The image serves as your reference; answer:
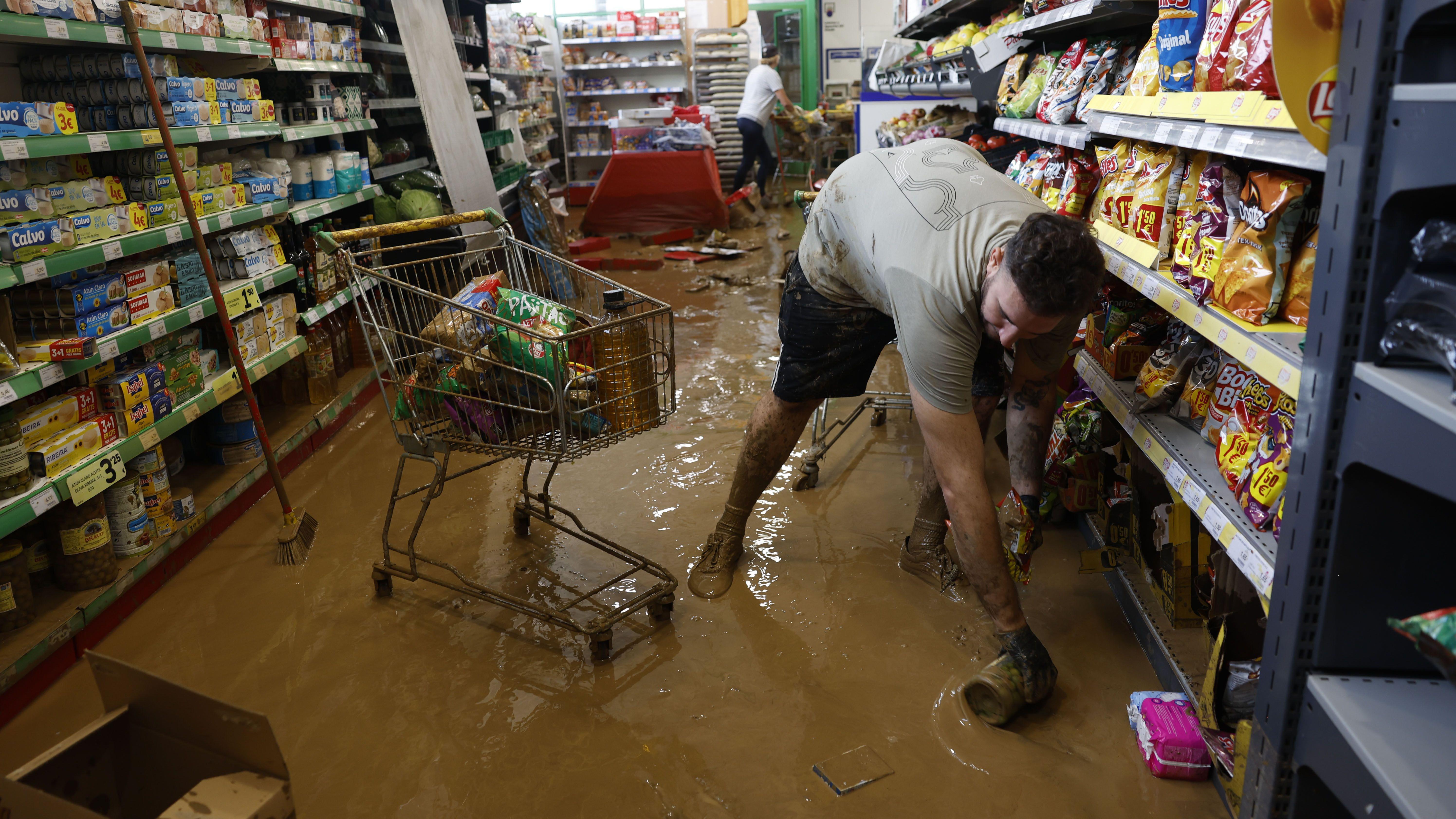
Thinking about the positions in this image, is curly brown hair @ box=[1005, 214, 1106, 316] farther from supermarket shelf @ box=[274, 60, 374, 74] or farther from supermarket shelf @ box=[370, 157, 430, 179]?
supermarket shelf @ box=[370, 157, 430, 179]

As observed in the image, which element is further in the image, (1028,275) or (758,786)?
(758,786)

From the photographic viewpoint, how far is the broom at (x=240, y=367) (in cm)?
293

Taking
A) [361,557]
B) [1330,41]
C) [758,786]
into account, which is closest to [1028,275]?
[1330,41]

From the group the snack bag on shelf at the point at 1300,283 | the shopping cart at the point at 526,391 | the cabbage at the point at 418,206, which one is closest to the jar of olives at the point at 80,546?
the shopping cart at the point at 526,391

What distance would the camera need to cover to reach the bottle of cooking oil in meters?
2.60

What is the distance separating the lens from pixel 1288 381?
1.64 m

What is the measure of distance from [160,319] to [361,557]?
1.08m

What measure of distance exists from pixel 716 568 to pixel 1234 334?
1.70 metres

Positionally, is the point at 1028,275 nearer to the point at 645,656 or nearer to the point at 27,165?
the point at 645,656

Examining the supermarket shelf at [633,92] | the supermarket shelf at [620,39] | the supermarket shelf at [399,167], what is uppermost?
the supermarket shelf at [620,39]

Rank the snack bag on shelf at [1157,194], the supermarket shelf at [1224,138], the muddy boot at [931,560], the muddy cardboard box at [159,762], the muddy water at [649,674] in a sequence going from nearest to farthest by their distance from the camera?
1. the muddy cardboard box at [159,762]
2. the supermarket shelf at [1224,138]
3. the muddy water at [649,674]
4. the snack bag on shelf at [1157,194]
5. the muddy boot at [931,560]

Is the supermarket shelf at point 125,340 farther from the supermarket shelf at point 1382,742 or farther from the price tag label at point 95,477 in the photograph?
the supermarket shelf at point 1382,742

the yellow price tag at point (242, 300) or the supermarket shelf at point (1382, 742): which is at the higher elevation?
the yellow price tag at point (242, 300)

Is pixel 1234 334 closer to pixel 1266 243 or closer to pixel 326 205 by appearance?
pixel 1266 243
